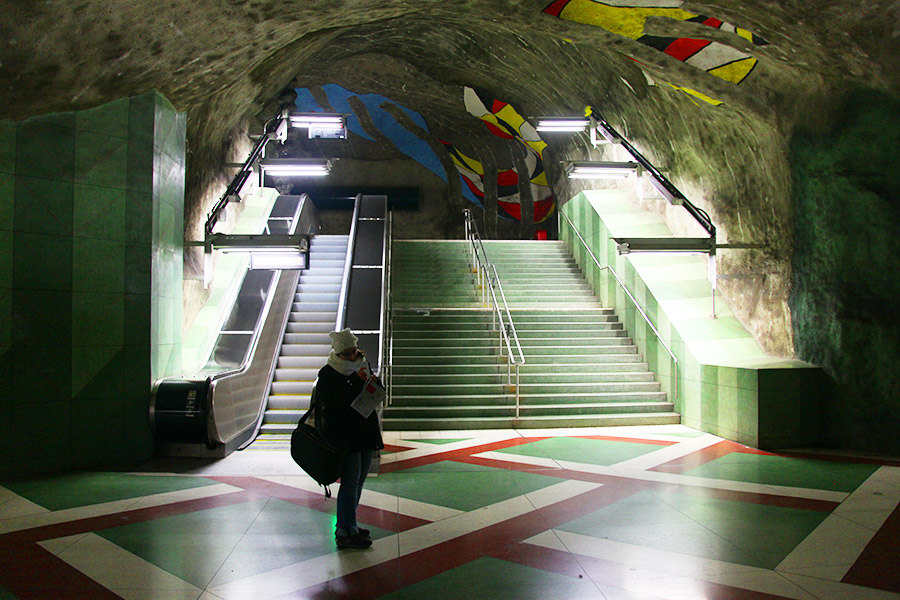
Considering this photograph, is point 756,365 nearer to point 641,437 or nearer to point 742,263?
point 641,437

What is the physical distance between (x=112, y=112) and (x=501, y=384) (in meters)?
6.03

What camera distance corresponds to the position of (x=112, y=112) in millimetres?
6066

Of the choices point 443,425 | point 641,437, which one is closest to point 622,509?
point 641,437

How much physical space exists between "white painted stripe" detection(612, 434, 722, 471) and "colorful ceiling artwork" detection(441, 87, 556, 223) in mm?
11691

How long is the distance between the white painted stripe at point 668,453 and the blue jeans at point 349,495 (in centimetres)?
308

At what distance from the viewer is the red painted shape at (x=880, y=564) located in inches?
122

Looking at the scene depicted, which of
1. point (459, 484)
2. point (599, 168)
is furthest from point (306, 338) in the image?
point (599, 168)

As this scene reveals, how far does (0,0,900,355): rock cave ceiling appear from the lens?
523 cm

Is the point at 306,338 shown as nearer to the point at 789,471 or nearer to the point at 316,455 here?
the point at 316,455

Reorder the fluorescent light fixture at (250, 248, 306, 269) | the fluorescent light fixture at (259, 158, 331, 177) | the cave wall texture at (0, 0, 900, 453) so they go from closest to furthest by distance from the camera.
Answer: the cave wall texture at (0, 0, 900, 453) < the fluorescent light fixture at (250, 248, 306, 269) < the fluorescent light fixture at (259, 158, 331, 177)

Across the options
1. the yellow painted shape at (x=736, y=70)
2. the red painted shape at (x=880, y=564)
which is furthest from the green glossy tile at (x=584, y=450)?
the yellow painted shape at (x=736, y=70)

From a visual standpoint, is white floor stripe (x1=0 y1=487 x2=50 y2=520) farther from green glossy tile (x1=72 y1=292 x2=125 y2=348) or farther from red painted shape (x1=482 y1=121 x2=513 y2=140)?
red painted shape (x1=482 y1=121 x2=513 y2=140)

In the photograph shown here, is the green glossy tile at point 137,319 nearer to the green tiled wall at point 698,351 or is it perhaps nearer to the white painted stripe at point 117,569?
the white painted stripe at point 117,569

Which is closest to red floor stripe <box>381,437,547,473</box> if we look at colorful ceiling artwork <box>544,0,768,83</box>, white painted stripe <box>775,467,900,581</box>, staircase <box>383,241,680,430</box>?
staircase <box>383,241,680,430</box>
